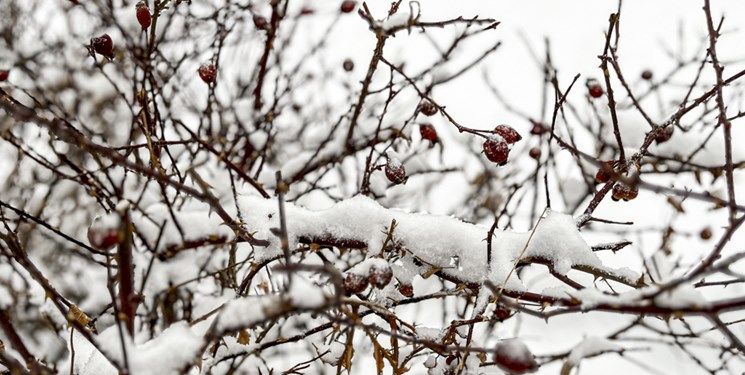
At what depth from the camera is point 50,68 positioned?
4.45m

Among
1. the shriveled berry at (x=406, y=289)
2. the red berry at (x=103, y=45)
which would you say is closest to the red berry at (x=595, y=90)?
the shriveled berry at (x=406, y=289)

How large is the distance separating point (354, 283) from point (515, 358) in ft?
1.25

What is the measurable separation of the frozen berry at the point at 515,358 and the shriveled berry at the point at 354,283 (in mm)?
324

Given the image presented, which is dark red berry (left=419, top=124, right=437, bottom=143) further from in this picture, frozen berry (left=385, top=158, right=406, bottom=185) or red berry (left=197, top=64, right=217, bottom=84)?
red berry (left=197, top=64, right=217, bottom=84)

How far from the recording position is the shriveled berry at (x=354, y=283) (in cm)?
126

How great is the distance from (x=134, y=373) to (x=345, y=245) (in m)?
0.61

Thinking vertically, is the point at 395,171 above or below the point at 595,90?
below

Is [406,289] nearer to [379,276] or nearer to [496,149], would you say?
[379,276]

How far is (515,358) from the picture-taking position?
107 centimetres

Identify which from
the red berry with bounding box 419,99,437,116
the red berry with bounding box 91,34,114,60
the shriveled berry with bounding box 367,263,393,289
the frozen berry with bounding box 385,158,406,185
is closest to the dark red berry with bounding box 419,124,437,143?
the red berry with bounding box 419,99,437,116

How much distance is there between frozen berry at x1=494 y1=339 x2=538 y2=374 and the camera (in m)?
1.07

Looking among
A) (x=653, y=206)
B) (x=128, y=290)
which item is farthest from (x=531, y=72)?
(x=128, y=290)

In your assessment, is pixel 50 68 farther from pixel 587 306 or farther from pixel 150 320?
pixel 587 306

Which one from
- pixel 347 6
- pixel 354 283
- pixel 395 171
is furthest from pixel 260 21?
pixel 354 283
